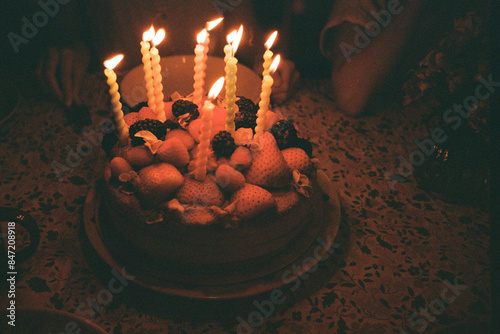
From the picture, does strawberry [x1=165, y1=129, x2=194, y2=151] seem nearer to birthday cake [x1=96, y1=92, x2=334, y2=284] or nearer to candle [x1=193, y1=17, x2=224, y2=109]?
birthday cake [x1=96, y1=92, x2=334, y2=284]

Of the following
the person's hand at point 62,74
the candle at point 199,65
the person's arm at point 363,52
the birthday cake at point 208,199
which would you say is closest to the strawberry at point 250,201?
the birthday cake at point 208,199

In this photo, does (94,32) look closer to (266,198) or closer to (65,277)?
(65,277)

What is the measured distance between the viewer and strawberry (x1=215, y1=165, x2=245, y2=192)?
0.88 meters

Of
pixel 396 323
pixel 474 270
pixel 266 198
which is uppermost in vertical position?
pixel 266 198

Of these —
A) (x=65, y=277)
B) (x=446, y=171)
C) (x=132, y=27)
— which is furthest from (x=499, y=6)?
(x=132, y=27)

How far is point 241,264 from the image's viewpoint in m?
0.92

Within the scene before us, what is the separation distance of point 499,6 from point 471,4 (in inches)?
35.8

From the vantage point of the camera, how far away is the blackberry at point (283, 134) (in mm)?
1025

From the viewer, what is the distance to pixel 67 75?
1553 mm

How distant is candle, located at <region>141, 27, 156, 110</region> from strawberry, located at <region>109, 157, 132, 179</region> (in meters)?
0.22

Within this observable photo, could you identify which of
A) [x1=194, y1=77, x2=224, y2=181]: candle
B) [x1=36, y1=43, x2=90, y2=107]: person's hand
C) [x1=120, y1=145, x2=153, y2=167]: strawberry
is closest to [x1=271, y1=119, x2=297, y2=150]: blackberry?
[x1=194, y1=77, x2=224, y2=181]: candle

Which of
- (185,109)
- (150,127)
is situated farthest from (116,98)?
(185,109)

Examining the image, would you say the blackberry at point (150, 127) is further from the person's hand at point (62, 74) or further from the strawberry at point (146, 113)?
the person's hand at point (62, 74)

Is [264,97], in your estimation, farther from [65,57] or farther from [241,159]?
[65,57]
